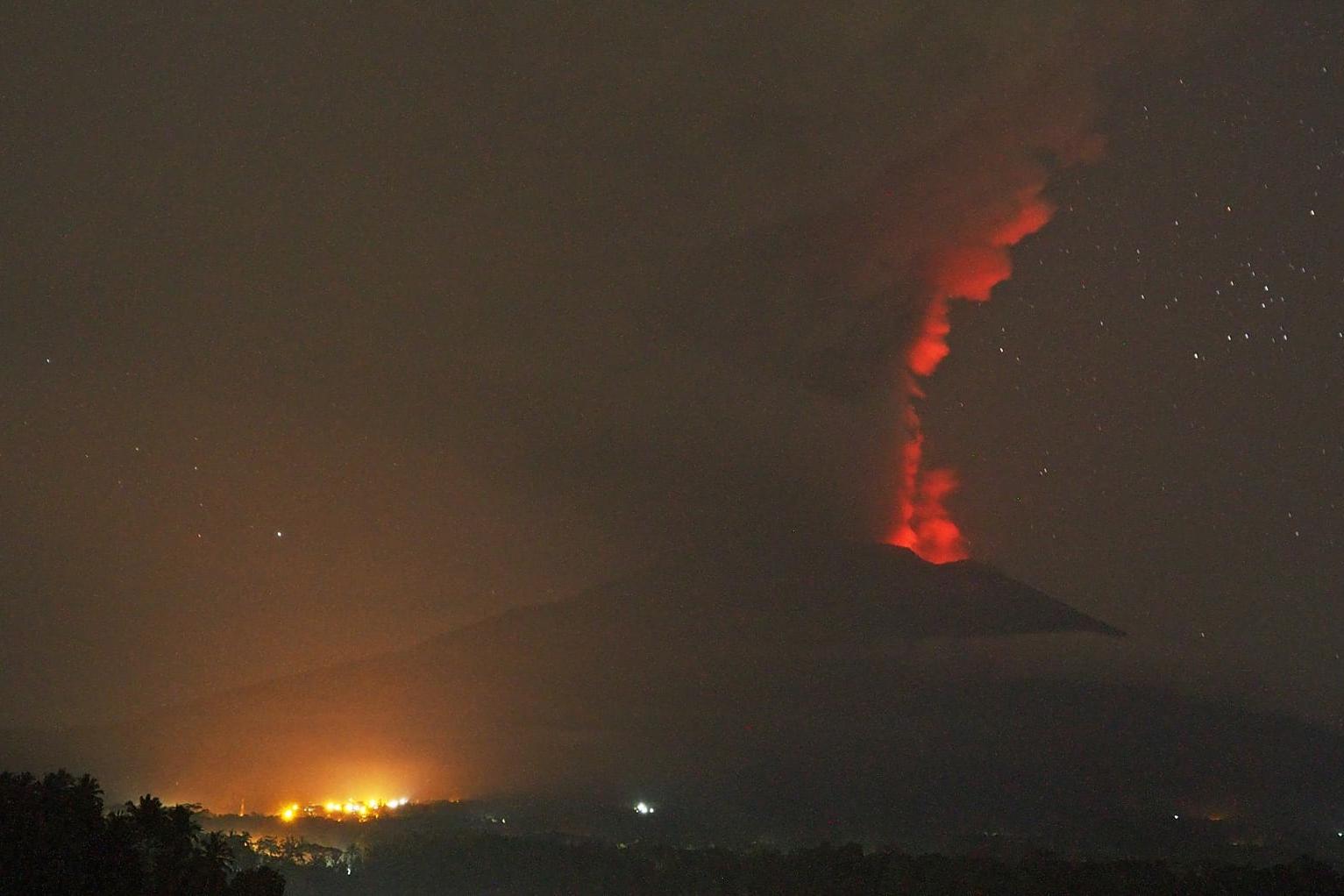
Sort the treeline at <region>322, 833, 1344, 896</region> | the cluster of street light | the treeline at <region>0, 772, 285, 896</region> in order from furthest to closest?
the cluster of street light < the treeline at <region>322, 833, 1344, 896</region> < the treeline at <region>0, 772, 285, 896</region>

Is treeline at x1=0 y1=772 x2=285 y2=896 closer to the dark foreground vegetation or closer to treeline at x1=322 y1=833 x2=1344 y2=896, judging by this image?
the dark foreground vegetation

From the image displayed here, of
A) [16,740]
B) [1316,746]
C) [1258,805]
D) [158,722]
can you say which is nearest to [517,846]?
[1258,805]

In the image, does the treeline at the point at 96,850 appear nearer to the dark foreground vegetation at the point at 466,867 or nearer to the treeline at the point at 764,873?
the dark foreground vegetation at the point at 466,867

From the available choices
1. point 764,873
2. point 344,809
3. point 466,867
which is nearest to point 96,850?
point 764,873

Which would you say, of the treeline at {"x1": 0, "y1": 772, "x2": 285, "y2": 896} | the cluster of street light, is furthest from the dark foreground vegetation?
the cluster of street light

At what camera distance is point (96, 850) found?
90.9 ft

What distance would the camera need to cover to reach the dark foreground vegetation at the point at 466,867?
1078 inches

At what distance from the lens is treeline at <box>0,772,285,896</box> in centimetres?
2639

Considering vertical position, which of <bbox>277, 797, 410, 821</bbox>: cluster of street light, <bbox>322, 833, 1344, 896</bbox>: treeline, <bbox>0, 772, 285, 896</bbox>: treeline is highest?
<bbox>277, 797, 410, 821</bbox>: cluster of street light

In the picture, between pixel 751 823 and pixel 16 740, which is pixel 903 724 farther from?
pixel 16 740

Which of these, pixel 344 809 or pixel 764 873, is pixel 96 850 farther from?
pixel 344 809

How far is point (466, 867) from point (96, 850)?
64.8m

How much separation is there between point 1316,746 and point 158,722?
615ft

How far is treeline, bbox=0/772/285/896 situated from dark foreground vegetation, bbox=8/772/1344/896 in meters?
0.04
